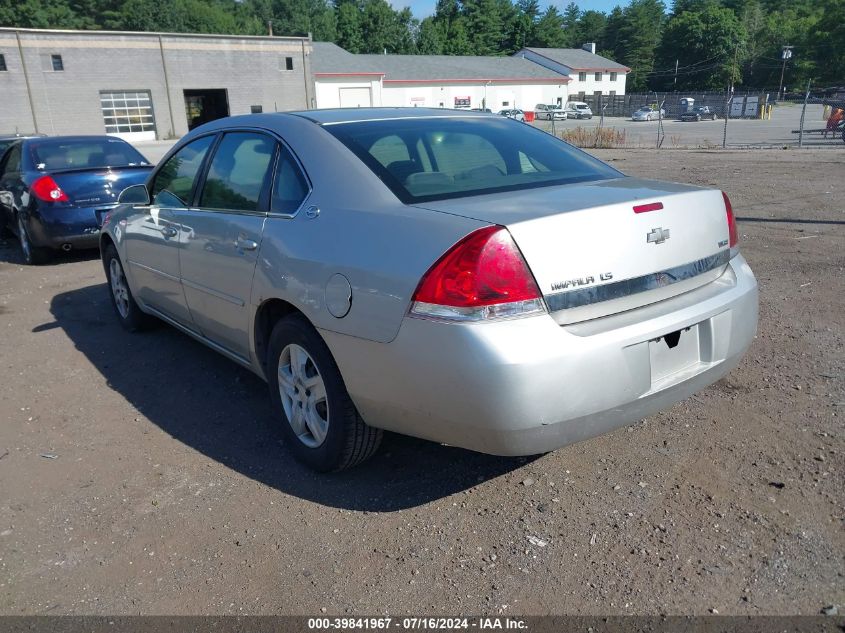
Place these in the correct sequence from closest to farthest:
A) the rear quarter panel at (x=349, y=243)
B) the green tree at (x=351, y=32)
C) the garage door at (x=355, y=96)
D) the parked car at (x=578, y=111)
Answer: the rear quarter panel at (x=349, y=243)
the garage door at (x=355, y=96)
the parked car at (x=578, y=111)
the green tree at (x=351, y=32)

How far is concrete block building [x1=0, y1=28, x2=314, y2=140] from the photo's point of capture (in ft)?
119

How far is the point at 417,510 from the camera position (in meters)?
3.01

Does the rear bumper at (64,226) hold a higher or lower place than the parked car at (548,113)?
higher

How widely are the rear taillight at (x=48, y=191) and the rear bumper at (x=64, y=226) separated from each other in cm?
12

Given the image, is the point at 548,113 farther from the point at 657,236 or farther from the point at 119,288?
the point at 657,236

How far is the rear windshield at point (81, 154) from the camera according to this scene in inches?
333

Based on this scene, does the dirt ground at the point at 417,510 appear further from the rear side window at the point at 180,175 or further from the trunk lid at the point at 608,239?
the rear side window at the point at 180,175

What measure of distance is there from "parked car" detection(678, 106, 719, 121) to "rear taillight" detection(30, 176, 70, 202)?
57276 millimetres

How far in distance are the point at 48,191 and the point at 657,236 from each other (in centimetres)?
754

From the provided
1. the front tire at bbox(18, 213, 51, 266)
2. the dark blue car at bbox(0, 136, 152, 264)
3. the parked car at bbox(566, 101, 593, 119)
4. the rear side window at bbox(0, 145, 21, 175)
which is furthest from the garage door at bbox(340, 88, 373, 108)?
the front tire at bbox(18, 213, 51, 266)

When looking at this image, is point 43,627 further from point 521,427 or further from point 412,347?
point 521,427

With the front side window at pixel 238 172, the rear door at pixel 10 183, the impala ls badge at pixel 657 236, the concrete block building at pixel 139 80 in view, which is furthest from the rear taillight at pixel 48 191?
the concrete block building at pixel 139 80

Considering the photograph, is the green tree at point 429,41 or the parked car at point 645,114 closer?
the parked car at point 645,114

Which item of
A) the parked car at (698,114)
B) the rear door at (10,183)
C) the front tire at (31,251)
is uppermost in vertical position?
the rear door at (10,183)
